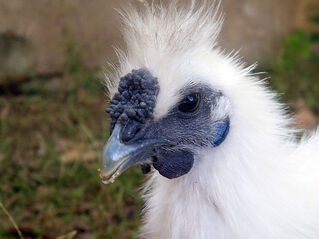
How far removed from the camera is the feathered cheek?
2.14 meters

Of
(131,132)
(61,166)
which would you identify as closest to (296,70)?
(61,166)

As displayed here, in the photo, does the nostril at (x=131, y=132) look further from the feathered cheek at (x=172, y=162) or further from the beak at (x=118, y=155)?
the feathered cheek at (x=172, y=162)

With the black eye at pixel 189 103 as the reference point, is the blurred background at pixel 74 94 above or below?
above

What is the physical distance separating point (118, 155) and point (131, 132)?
10 cm

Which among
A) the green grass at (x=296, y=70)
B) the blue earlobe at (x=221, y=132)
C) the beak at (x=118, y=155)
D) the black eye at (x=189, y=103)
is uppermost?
the green grass at (x=296, y=70)

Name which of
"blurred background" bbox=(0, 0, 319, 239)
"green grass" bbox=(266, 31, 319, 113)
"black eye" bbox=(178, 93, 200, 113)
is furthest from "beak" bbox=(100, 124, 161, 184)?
"green grass" bbox=(266, 31, 319, 113)

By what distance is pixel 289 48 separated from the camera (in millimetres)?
5504

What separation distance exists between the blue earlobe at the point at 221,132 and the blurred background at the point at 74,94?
151cm

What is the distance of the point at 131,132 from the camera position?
2.04 metres

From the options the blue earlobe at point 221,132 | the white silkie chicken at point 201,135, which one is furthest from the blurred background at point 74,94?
the blue earlobe at point 221,132

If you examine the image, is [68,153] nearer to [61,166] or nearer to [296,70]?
[61,166]

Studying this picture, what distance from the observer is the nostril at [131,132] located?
2.03 meters

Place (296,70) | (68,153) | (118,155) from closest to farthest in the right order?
(118,155), (68,153), (296,70)

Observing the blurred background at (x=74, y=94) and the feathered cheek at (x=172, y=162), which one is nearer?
the feathered cheek at (x=172, y=162)
